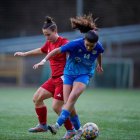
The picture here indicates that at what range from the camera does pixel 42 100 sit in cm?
857

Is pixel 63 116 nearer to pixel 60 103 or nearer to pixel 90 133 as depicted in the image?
pixel 90 133

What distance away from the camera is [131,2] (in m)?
28.2

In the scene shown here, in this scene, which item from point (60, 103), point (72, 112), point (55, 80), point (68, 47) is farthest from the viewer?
point (55, 80)

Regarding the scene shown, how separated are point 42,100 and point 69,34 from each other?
1800 centimetres

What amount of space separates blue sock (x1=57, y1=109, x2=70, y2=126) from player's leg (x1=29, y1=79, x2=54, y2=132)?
716mm

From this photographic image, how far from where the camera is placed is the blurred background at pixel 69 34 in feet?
87.2

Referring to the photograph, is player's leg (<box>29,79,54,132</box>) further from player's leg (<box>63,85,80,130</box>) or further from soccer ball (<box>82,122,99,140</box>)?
soccer ball (<box>82,122,99,140</box>)

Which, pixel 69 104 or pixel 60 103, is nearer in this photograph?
pixel 69 104

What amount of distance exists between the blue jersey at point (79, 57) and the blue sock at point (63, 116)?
0.57 metres

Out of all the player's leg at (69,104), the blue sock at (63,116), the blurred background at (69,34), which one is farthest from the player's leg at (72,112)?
the blurred background at (69,34)

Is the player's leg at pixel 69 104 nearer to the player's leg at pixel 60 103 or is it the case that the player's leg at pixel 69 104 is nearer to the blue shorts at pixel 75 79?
the blue shorts at pixel 75 79

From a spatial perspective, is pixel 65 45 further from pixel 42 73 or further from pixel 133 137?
pixel 42 73

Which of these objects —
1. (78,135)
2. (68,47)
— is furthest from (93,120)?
(68,47)

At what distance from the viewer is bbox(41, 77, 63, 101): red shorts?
8250mm
